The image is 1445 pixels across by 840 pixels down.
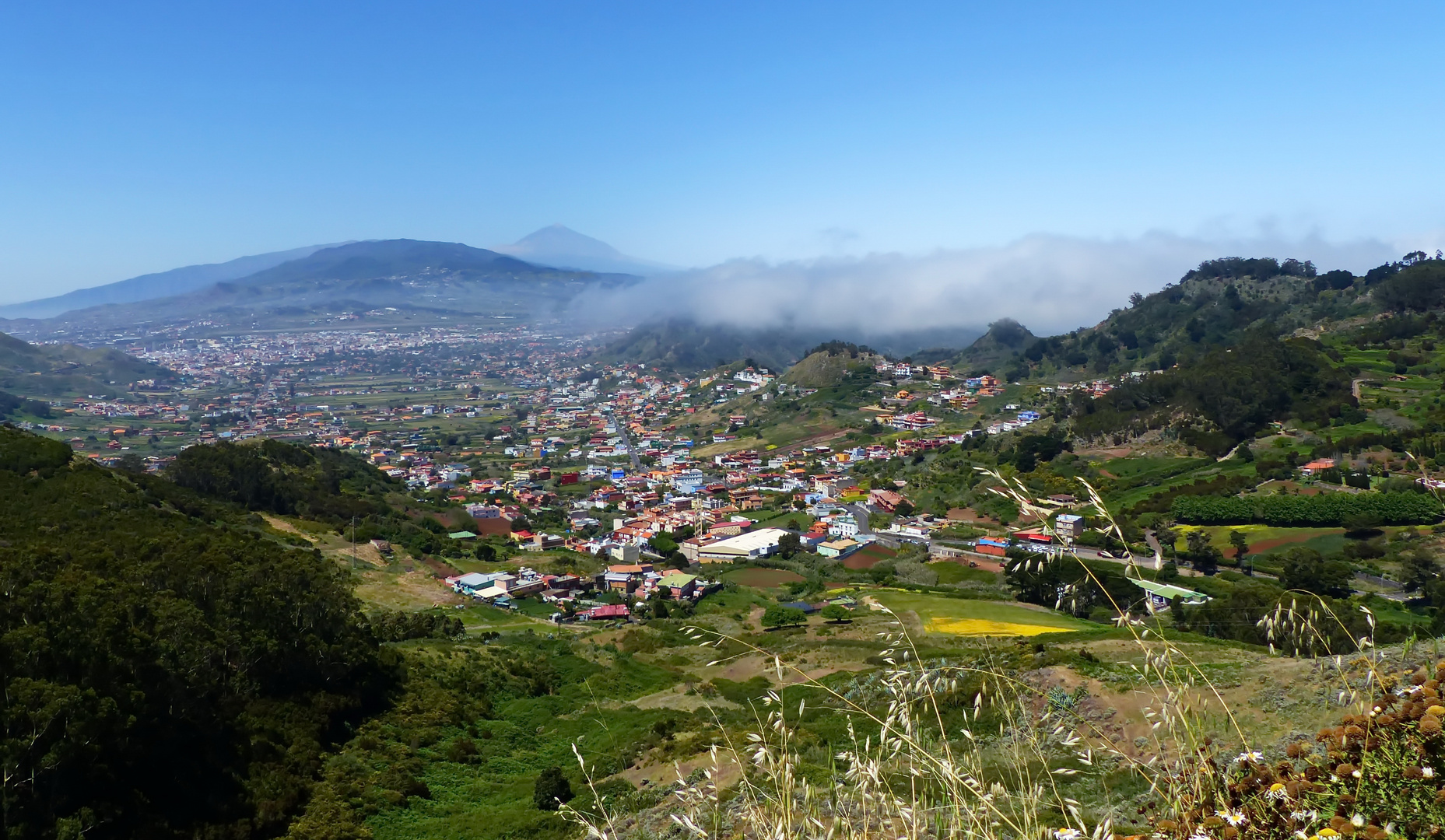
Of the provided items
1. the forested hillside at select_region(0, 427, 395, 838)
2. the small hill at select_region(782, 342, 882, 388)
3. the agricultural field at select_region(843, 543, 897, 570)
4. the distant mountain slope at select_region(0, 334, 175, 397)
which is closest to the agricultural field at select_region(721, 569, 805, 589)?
the agricultural field at select_region(843, 543, 897, 570)

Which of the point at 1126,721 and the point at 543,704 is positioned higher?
the point at 1126,721

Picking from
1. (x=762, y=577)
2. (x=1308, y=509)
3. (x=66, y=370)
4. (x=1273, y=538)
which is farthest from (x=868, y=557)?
(x=66, y=370)

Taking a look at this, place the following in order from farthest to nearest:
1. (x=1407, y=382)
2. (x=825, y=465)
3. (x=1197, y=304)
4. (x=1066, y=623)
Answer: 1. (x=1197, y=304)
2. (x=825, y=465)
3. (x=1407, y=382)
4. (x=1066, y=623)

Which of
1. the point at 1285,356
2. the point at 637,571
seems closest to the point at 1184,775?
the point at 637,571

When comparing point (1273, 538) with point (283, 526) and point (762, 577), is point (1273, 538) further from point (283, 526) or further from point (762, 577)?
point (283, 526)

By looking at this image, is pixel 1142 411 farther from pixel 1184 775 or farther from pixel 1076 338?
pixel 1184 775

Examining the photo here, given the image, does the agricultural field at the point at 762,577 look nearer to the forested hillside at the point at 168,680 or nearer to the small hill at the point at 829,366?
the forested hillside at the point at 168,680

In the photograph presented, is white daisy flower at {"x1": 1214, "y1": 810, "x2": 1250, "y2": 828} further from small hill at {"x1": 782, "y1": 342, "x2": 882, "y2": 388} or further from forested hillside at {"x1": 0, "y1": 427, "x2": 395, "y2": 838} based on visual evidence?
small hill at {"x1": 782, "y1": 342, "x2": 882, "y2": 388}
